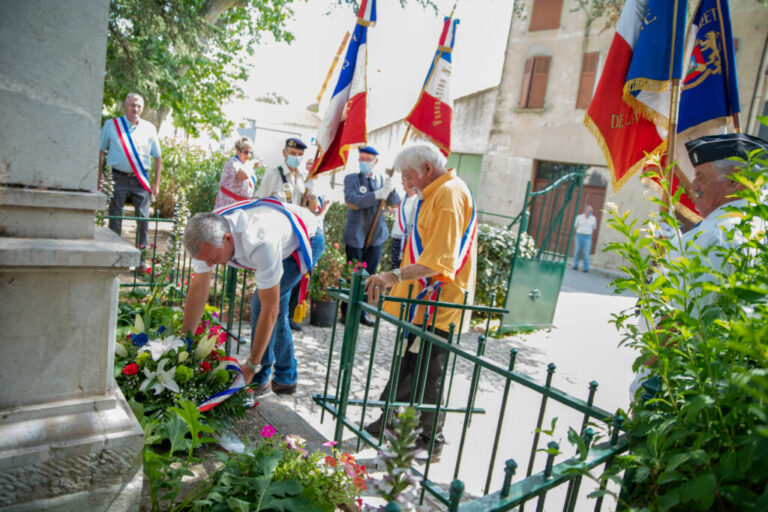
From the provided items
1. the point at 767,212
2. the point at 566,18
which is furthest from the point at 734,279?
the point at 566,18

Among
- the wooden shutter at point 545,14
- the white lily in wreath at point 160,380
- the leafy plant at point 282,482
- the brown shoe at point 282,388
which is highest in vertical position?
the wooden shutter at point 545,14

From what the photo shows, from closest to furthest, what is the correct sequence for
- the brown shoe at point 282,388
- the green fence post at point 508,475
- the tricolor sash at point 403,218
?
the green fence post at point 508,475 → the brown shoe at point 282,388 → the tricolor sash at point 403,218

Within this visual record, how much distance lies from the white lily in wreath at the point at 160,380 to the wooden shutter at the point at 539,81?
52.4ft

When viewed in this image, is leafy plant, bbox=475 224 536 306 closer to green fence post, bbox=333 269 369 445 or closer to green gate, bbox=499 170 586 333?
green gate, bbox=499 170 586 333

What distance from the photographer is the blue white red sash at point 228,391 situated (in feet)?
8.22

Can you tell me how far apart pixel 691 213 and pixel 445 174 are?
4.90ft

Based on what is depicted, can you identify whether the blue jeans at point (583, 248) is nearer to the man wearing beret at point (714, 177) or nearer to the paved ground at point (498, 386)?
the paved ground at point (498, 386)

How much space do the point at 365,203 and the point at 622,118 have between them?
3.13 meters

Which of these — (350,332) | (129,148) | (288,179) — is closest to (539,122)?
(288,179)

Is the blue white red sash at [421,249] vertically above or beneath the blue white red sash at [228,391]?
above

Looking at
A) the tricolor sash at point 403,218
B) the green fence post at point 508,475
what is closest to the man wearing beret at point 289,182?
the tricolor sash at point 403,218

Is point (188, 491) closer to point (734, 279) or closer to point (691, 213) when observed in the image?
point (734, 279)

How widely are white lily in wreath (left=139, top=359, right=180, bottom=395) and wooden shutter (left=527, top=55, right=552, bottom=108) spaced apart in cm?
1597

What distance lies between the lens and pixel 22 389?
1688 mm
